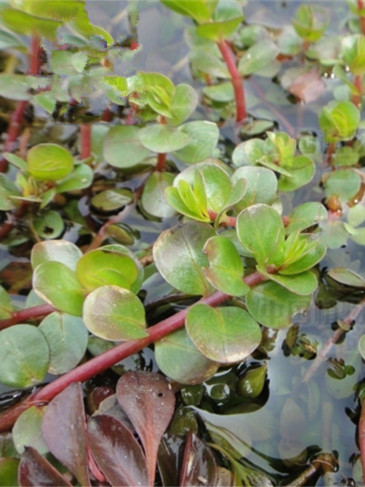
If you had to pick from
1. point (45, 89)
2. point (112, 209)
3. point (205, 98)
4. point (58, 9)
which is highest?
point (58, 9)

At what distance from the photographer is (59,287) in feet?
2.86

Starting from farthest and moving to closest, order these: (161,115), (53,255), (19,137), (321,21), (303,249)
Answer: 1. (321,21)
2. (19,137)
3. (161,115)
4. (53,255)
5. (303,249)

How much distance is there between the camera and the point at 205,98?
130 cm

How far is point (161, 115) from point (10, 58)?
0.48 metres

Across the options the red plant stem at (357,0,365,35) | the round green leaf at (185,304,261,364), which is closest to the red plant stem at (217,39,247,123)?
the red plant stem at (357,0,365,35)

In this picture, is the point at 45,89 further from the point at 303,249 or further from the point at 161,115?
the point at 303,249

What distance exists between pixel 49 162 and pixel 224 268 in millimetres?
410

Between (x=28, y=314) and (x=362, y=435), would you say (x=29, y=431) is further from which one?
(x=362, y=435)

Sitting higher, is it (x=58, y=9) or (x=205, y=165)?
(x=58, y=9)

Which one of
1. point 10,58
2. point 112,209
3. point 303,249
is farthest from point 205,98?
point 303,249

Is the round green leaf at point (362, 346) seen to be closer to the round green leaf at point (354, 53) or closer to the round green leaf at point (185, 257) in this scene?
the round green leaf at point (185, 257)

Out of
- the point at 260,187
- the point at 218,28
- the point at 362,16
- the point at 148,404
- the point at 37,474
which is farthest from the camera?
the point at 362,16

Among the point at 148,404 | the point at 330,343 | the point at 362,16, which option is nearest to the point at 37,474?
the point at 148,404

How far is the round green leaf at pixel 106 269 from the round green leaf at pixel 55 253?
0.24 feet
